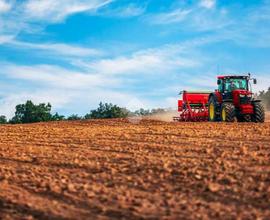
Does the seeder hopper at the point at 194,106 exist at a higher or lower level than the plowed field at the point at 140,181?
higher

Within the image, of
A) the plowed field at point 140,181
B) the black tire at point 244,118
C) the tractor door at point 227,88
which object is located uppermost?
the tractor door at point 227,88

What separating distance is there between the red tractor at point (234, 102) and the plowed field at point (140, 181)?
1249 centimetres

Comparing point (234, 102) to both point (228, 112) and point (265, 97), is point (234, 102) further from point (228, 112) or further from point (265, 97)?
point (265, 97)

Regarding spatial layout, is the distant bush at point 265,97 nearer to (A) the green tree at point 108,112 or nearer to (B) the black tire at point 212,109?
(A) the green tree at point 108,112

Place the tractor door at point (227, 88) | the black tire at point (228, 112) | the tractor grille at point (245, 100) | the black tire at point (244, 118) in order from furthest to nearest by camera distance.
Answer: the tractor door at point (227, 88)
the black tire at point (244, 118)
the tractor grille at point (245, 100)
the black tire at point (228, 112)

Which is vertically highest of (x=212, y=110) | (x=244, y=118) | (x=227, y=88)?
(x=227, y=88)

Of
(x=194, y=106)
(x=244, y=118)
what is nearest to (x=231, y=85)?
(x=244, y=118)

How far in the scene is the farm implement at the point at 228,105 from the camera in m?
25.9

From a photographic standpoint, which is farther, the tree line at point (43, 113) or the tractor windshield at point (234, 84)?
the tree line at point (43, 113)

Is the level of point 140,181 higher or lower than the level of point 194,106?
lower

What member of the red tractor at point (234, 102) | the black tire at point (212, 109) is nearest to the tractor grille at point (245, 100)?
the red tractor at point (234, 102)

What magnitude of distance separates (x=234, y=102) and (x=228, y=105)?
115cm

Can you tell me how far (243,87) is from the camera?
27594mm

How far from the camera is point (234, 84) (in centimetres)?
2761
